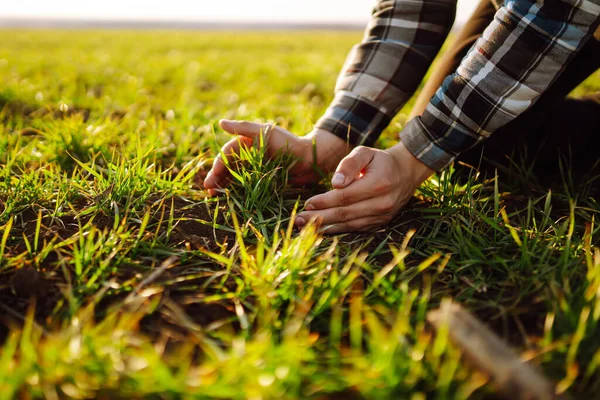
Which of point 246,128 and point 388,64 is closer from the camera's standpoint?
point 246,128

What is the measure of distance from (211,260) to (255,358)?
0.55 metres

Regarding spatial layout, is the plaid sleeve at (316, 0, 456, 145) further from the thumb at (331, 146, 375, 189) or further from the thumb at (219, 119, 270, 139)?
the thumb at (331, 146, 375, 189)

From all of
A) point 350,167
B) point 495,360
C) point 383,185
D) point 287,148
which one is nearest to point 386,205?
point 383,185

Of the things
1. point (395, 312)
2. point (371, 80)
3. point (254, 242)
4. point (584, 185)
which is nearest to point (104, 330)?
point (254, 242)

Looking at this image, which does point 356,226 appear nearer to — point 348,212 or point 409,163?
point 348,212

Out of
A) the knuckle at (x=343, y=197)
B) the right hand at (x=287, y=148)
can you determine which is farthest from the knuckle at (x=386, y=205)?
the right hand at (x=287, y=148)

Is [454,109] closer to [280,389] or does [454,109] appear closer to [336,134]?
[336,134]

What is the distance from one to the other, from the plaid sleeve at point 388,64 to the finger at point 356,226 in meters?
0.46

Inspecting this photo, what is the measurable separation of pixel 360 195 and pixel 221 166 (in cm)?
55

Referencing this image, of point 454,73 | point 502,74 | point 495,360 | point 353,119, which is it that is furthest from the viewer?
point 353,119

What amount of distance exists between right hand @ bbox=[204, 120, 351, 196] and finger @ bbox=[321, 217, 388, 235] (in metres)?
0.37

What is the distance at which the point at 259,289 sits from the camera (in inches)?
48.3

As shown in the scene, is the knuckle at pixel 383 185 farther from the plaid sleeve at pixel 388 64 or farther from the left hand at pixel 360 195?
the plaid sleeve at pixel 388 64

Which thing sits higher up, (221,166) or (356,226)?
(221,166)
